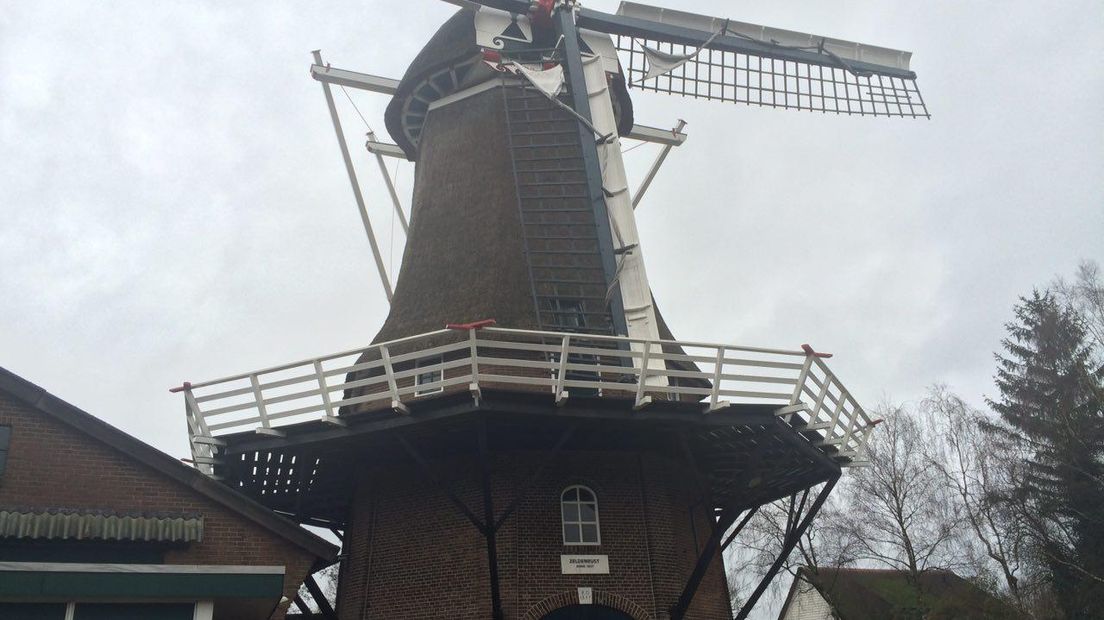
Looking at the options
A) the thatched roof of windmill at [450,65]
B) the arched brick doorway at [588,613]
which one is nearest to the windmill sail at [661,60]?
the thatched roof of windmill at [450,65]

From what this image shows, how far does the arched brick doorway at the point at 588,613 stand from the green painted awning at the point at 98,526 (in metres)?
4.35

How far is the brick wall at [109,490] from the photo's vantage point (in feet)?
29.6

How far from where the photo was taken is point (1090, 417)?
20328 mm

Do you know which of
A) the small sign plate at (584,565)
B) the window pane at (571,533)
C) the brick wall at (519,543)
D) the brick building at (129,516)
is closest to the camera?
the brick building at (129,516)

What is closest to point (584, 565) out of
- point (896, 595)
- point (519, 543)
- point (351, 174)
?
point (519, 543)

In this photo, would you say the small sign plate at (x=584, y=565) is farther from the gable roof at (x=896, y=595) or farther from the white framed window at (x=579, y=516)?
the gable roof at (x=896, y=595)

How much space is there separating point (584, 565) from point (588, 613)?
0.58 metres

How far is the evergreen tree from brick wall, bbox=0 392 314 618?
16.4 metres

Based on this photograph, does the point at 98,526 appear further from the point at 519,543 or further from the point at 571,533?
the point at 571,533

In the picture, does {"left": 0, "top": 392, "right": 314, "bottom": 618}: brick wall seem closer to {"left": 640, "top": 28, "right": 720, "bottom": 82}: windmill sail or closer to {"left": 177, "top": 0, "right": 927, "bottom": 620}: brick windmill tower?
{"left": 177, "top": 0, "right": 927, "bottom": 620}: brick windmill tower

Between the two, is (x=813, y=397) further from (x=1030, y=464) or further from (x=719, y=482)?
(x=1030, y=464)

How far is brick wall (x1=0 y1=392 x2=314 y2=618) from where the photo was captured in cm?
902

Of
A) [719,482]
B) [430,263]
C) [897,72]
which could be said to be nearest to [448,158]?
[430,263]

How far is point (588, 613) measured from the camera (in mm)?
Result: 10773
